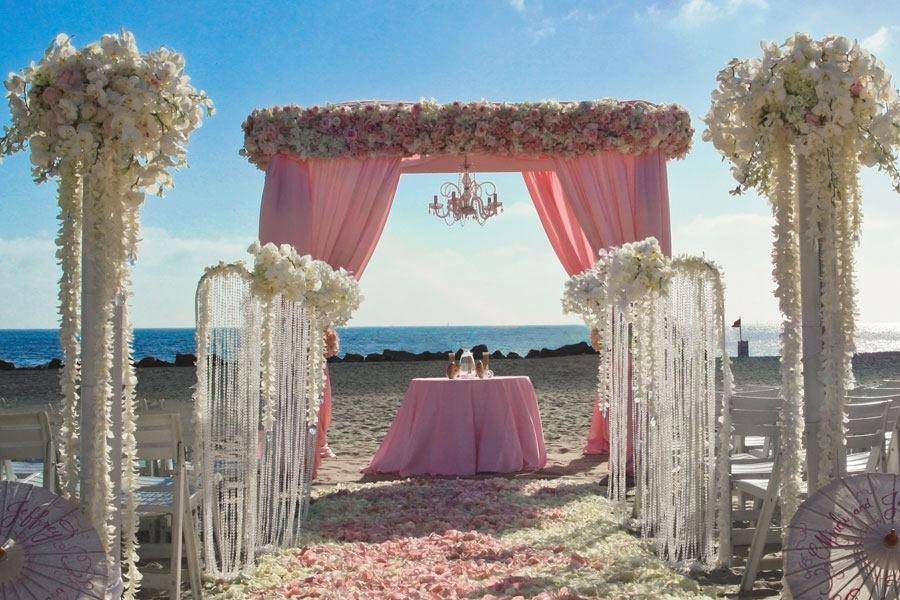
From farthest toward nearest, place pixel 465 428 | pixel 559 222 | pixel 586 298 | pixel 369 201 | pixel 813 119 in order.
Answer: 1. pixel 559 222
2. pixel 369 201
3. pixel 465 428
4. pixel 586 298
5. pixel 813 119

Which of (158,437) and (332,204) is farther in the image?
(332,204)

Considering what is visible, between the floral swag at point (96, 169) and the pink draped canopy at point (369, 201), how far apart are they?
14.5 feet

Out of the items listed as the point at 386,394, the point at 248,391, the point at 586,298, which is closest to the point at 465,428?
the point at 586,298

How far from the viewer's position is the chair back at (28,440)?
382cm

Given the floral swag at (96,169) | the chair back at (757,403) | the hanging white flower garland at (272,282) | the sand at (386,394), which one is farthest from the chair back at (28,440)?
the chair back at (757,403)

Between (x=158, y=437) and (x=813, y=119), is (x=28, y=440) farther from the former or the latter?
(x=813, y=119)

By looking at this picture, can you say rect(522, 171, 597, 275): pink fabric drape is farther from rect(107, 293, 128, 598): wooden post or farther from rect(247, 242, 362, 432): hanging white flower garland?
rect(107, 293, 128, 598): wooden post

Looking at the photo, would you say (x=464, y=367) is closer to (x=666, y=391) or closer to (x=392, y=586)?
(x=666, y=391)

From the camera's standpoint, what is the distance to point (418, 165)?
26.8 ft

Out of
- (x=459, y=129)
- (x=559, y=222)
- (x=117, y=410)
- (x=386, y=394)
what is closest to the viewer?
(x=117, y=410)

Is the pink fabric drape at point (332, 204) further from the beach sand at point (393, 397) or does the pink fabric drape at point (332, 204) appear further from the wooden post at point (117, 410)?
the wooden post at point (117, 410)

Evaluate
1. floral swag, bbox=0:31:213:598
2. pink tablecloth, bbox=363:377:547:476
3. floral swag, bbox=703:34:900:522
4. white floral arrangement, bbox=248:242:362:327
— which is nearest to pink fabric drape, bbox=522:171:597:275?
pink tablecloth, bbox=363:377:547:476

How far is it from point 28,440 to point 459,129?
4.53 metres

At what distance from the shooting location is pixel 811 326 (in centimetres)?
336
